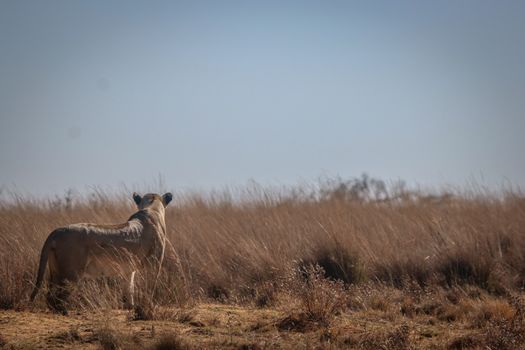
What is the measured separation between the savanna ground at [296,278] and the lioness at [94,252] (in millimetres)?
258

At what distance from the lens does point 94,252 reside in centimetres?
821

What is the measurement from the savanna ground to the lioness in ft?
0.85

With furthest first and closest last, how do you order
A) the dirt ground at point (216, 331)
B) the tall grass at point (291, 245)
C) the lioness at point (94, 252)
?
1. the tall grass at point (291, 245)
2. the lioness at point (94, 252)
3. the dirt ground at point (216, 331)

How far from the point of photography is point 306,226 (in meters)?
12.4

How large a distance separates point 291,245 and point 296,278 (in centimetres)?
250

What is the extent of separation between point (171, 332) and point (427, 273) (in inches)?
216

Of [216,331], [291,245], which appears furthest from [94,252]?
[291,245]

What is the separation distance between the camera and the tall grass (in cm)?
1008

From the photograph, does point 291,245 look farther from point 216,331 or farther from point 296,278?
point 216,331

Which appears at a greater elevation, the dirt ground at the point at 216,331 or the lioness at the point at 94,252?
the lioness at the point at 94,252

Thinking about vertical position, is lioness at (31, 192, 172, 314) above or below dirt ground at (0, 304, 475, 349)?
above

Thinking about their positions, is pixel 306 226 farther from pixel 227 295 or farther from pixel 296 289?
pixel 296 289

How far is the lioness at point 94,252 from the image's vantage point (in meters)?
7.95

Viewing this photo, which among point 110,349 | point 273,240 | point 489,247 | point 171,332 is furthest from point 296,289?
point 489,247
